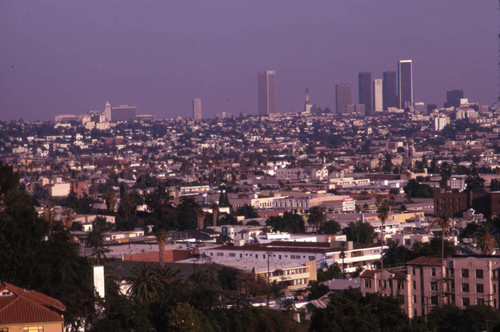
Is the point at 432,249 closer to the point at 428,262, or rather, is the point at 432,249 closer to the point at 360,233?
the point at 428,262

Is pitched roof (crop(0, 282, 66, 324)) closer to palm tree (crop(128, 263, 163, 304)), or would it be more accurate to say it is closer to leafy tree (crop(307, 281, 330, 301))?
palm tree (crop(128, 263, 163, 304))

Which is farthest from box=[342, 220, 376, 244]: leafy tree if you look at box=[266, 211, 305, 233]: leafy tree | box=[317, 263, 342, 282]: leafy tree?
box=[317, 263, 342, 282]: leafy tree

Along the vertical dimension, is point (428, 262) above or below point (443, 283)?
above

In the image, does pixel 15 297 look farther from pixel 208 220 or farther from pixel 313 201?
pixel 313 201

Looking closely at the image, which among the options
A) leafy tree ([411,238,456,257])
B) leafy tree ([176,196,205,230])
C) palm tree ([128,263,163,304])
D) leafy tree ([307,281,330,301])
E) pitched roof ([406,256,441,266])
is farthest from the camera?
leafy tree ([176,196,205,230])

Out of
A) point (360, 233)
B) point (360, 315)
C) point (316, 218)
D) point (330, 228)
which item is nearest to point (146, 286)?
point (360, 315)

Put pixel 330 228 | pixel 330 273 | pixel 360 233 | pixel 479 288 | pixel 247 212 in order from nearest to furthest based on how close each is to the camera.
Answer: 1. pixel 479 288
2. pixel 330 273
3. pixel 360 233
4. pixel 330 228
5. pixel 247 212
